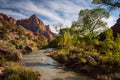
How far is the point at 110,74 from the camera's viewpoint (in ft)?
73.2

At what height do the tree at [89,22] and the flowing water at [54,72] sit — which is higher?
the tree at [89,22]

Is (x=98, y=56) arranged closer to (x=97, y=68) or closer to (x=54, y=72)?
(x=97, y=68)

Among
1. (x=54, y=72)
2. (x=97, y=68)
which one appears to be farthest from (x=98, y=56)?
(x=54, y=72)

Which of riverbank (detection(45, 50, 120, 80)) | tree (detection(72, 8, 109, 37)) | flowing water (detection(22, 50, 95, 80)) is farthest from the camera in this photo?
tree (detection(72, 8, 109, 37))

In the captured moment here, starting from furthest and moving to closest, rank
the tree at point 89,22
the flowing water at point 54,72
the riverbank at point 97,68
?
1. the tree at point 89,22
2. the flowing water at point 54,72
3. the riverbank at point 97,68

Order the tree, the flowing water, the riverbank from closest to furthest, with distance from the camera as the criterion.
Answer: the riverbank → the flowing water → the tree

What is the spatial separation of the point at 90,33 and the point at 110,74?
24.5m

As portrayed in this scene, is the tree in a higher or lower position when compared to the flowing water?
higher

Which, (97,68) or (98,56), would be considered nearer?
(97,68)

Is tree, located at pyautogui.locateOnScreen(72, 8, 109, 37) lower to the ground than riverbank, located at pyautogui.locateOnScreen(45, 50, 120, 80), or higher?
higher

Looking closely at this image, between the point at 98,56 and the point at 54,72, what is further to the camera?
the point at 98,56

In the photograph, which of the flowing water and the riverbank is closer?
the riverbank

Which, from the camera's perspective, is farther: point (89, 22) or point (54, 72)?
point (89, 22)

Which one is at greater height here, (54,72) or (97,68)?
(97,68)
